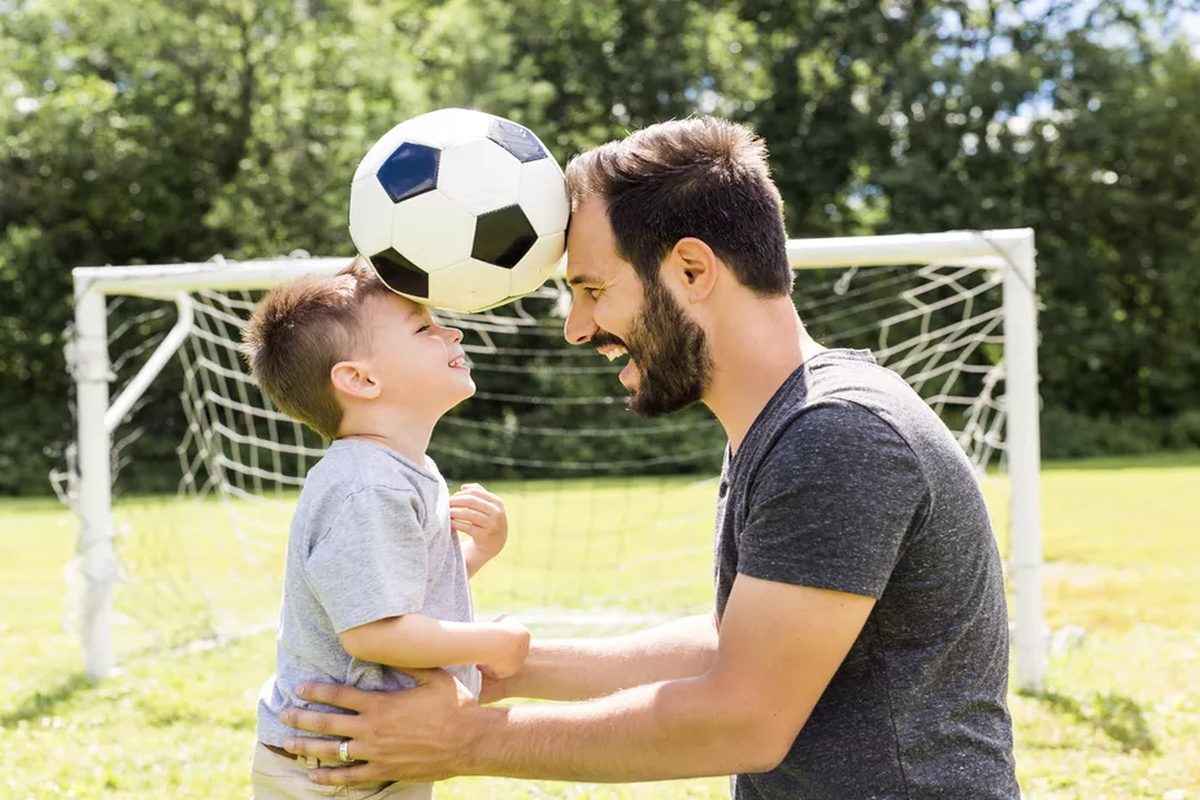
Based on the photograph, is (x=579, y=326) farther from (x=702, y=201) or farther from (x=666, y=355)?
(x=702, y=201)

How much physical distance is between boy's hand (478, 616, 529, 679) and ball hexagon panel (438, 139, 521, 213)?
88cm

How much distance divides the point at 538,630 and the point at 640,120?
760 inches

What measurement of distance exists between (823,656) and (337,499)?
85 centimetres

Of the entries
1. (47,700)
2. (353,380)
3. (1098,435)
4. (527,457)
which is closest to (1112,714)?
(353,380)

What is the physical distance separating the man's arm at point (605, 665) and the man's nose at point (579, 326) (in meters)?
0.61

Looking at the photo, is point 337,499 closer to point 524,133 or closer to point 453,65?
point 524,133

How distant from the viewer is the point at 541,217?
2.39 metres

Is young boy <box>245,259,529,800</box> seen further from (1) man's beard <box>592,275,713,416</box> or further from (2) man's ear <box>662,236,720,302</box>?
(2) man's ear <box>662,236,720,302</box>

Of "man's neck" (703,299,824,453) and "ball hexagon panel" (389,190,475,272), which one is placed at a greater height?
"ball hexagon panel" (389,190,475,272)

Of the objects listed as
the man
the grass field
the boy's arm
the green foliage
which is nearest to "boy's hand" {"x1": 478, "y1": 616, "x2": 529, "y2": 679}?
the boy's arm

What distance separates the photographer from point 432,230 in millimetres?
2459

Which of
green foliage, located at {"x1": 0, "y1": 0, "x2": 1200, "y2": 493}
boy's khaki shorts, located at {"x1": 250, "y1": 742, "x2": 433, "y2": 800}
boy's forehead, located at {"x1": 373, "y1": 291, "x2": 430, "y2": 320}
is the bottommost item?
boy's khaki shorts, located at {"x1": 250, "y1": 742, "x2": 433, "y2": 800}

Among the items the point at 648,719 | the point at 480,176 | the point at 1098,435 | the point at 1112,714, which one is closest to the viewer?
the point at 648,719

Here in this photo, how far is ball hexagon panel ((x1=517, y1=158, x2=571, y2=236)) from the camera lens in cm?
238
